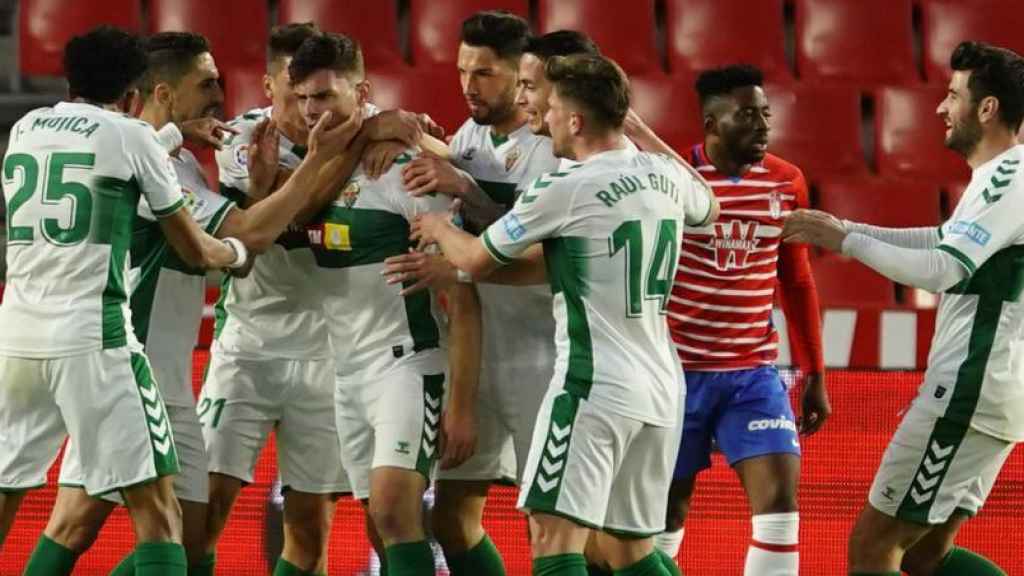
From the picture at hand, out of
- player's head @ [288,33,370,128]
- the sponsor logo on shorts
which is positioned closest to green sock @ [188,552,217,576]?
player's head @ [288,33,370,128]

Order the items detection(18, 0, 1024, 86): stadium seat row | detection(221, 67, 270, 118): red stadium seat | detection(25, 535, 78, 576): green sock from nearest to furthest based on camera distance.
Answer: detection(25, 535, 78, 576): green sock
detection(221, 67, 270, 118): red stadium seat
detection(18, 0, 1024, 86): stadium seat row

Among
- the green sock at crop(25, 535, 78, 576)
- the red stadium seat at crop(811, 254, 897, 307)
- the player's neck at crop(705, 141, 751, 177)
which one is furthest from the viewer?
the red stadium seat at crop(811, 254, 897, 307)

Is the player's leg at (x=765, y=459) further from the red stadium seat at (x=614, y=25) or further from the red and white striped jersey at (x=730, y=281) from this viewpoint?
the red stadium seat at (x=614, y=25)

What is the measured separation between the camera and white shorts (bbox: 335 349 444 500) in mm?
5633

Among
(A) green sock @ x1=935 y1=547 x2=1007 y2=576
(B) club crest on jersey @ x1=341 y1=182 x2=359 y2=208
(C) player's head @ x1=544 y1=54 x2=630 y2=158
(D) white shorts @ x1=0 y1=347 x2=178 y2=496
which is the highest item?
(C) player's head @ x1=544 y1=54 x2=630 y2=158

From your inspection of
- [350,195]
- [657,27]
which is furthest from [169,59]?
[657,27]

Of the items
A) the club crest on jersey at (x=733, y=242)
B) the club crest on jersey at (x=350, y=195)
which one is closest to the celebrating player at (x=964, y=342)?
the club crest on jersey at (x=733, y=242)

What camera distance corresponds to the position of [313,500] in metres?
6.04

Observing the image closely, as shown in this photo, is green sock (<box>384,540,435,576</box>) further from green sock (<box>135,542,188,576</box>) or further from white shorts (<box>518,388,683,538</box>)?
green sock (<box>135,542,188,576</box>)

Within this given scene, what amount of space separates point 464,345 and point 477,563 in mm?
825

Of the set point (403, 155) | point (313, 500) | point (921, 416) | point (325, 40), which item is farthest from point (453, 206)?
point (921, 416)

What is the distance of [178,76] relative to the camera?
599 centimetres

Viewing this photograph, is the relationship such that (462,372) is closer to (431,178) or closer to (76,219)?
(431,178)

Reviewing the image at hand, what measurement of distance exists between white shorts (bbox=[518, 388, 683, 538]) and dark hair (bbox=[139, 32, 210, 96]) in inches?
67.2
